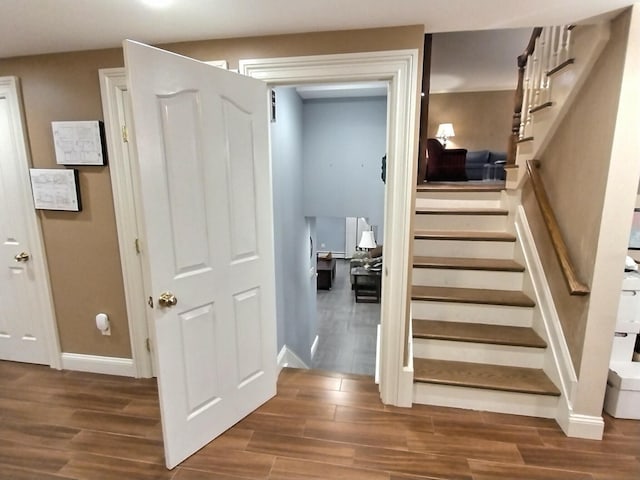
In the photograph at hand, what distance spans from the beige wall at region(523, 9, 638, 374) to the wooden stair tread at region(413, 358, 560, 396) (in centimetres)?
26

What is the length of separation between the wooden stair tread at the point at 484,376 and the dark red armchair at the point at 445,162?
3.20 meters

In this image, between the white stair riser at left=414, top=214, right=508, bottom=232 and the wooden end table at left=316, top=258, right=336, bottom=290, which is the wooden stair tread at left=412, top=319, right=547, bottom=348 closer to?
the white stair riser at left=414, top=214, right=508, bottom=232

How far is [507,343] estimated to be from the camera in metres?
2.15

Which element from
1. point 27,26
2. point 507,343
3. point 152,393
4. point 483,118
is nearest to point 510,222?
point 507,343

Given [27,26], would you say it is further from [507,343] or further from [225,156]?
[507,343]

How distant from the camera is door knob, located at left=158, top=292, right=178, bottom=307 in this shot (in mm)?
1564

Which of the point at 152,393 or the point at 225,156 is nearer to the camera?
the point at 225,156

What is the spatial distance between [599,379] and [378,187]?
8.86 ft

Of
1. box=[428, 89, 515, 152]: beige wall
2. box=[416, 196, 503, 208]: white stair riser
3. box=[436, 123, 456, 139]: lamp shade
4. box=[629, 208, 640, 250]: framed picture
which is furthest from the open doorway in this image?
box=[428, 89, 515, 152]: beige wall

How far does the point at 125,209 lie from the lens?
2242mm

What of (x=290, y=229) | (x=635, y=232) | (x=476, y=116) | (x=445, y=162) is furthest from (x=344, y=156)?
(x=476, y=116)

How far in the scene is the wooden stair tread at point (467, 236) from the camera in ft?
8.84

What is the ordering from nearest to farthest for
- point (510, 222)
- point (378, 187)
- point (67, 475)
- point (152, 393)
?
point (67, 475) → point (152, 393) → point (510, 222) → point (378, 187)

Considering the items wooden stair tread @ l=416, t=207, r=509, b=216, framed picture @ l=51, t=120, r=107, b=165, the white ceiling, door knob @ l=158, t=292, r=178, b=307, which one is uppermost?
the white ceiling
